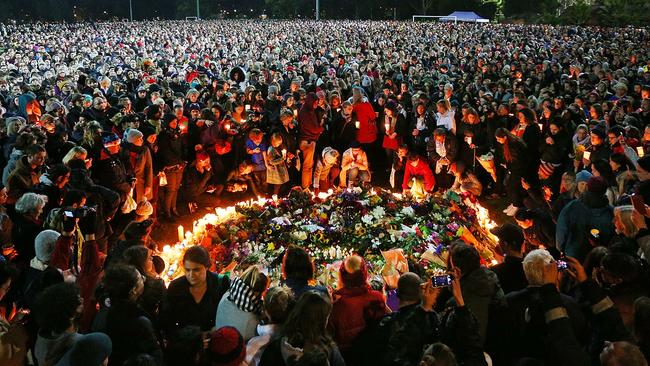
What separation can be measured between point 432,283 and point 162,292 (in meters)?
1.94

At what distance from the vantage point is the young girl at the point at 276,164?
9477 mm

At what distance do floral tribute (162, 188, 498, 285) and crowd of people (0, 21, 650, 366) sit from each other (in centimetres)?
66

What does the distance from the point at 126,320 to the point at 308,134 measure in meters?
7.06

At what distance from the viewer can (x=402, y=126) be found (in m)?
10.7

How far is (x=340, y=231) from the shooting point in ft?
22.2

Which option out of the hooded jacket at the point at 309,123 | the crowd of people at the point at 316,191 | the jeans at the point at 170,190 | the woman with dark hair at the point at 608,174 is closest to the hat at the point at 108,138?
the crowd of people at the point at 316,191

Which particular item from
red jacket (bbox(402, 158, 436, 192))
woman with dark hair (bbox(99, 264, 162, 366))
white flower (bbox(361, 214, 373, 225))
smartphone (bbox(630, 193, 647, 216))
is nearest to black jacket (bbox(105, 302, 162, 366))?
woman with dark hair (bbox(99, 264, 162, 366))

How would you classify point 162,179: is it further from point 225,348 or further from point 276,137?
point 225,348

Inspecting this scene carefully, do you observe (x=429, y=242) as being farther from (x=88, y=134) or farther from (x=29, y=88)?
(x=29, y=88)

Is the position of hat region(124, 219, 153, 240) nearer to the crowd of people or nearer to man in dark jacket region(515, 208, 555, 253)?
the crowd of people

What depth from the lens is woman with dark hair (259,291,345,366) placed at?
3.35 metres

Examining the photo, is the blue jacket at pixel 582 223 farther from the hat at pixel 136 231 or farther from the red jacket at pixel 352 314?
the hat at pixel 136 231

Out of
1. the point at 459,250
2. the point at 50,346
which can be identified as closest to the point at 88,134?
the point at 50,346

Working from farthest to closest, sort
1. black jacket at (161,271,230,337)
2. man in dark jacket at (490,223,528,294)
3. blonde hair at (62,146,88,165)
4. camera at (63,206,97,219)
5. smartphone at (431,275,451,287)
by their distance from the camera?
blonde hair at (62,146,88,165) → camera at (63,206,97,219) → man in dark jacket at (490,223,528,294) → black jacket at (161,271,230,337) → smartphone at (431,275,451,287)
